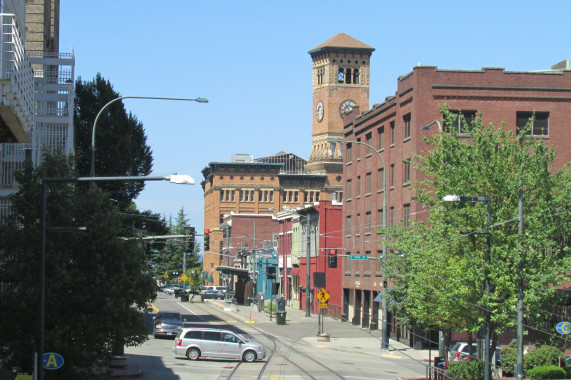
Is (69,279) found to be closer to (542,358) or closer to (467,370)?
(467,370)

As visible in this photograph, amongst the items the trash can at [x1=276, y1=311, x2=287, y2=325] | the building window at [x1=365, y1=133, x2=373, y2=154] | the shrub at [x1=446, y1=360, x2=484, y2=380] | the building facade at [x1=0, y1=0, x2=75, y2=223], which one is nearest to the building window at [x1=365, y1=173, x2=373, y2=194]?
the building window at [x1=365, y1=133, x2=373, y2=154]

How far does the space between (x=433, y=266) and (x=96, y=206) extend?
47.3 feet

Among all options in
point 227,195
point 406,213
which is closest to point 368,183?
point 406,213

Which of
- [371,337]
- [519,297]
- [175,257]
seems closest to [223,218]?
[175,257]

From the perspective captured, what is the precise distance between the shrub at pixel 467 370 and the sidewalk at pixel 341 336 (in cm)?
445

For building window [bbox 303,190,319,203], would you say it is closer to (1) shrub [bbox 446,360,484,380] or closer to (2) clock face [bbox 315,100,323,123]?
(2) clock face [bbox 315,100,323,123]

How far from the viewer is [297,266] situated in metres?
89.2

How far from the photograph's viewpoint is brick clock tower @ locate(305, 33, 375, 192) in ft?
499

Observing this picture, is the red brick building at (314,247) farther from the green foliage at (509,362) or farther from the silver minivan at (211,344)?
the green foliage at (509,362)

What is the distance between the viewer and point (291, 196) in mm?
151250

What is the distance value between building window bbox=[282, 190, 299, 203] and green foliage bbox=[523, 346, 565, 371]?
116051 mm

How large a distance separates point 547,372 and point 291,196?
119m

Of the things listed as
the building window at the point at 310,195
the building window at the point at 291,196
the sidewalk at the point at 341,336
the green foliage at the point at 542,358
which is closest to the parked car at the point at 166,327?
the sidewalk at the point at 341,336

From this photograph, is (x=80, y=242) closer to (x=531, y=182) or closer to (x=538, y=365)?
(x=531, y=182)
